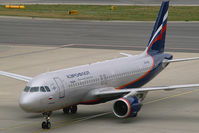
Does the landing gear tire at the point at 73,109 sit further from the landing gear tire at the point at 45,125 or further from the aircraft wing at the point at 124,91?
the landing gear tire at the point at 45,125

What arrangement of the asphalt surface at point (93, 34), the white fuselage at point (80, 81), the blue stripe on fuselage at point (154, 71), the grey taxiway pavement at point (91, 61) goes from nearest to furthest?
the white fuselage at point (80, 81)
the grey taxiway pavement at point (91, 61)
the blue stripe on fuselage at point (154, 71)
the asphalt surface at point (93, 34)

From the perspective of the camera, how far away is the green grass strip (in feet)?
357

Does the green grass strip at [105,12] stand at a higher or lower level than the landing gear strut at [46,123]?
higher

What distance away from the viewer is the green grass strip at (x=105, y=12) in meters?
109

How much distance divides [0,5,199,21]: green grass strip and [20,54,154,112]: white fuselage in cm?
6286

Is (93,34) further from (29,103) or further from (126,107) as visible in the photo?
(29,103)

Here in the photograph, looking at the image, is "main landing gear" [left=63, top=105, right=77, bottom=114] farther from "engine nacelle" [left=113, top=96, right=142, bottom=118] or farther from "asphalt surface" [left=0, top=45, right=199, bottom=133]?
"engine nacelle" [left=113, top=96, right=142, bottom=118]

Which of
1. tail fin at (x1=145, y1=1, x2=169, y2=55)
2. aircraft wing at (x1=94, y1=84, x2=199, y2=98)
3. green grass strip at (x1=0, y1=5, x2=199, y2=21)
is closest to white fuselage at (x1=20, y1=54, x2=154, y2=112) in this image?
aircraft wing at (x1=94, y1=84, x2=199, y2=98)

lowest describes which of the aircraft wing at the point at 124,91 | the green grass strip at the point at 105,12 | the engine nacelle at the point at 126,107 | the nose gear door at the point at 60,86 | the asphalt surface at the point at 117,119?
the asphalt surface at the point at 117,119

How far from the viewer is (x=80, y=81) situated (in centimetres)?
3775

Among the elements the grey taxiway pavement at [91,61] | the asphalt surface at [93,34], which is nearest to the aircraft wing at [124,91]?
the grey taxiway pavement at [91,61]

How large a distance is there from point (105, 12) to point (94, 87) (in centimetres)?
8242

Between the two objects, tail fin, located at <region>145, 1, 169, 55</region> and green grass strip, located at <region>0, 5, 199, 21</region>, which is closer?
tail fin, located at <region>145, 1, 169, 55</region>

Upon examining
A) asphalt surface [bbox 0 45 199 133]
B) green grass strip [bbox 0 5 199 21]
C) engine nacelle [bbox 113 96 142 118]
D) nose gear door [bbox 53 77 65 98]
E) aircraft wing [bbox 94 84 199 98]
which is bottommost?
asphalt surface [bbox 0 45 199 133]
